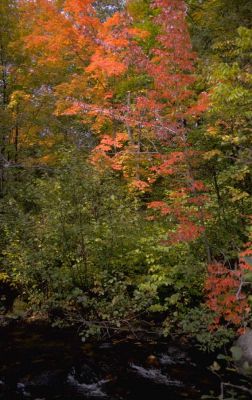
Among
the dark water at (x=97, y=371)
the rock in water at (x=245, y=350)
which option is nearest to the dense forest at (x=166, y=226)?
the rock in water at (x=245, y=350)

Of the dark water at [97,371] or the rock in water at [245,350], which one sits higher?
the rock in water at [245,350]

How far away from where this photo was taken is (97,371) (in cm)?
691

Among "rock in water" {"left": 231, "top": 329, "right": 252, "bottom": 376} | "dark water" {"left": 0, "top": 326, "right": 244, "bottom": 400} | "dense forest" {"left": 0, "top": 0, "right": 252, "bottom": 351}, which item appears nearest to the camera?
"dark water" {"left": 0, "top": 326, "right": 244, "bottom": 400}

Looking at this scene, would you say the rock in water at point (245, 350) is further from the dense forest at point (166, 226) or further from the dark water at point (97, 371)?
the dark water at point (97, 371)

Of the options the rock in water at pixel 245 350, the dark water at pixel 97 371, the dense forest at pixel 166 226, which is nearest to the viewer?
the dark water at pixel 97 371

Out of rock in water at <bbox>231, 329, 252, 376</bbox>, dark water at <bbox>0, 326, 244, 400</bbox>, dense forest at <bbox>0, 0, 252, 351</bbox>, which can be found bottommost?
dark water at <bbox>0, 326, 244, 400</bbox>

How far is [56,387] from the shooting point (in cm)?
638

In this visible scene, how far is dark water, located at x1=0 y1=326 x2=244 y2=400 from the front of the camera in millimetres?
6156

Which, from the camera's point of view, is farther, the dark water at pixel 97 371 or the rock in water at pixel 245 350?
the rock in water at pixel 245 350

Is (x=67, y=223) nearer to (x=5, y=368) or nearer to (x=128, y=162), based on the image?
(x=5, y=368)

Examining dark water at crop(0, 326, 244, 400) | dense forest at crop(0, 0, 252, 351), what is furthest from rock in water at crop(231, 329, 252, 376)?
dark water at crop(0, 326, 244, 400)

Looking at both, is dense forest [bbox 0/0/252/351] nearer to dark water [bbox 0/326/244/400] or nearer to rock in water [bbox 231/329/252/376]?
rock in water [bbox 231/329/252/376]

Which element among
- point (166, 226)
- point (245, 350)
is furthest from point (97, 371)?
point (166, 226)

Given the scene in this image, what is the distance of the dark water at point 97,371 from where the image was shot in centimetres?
616
